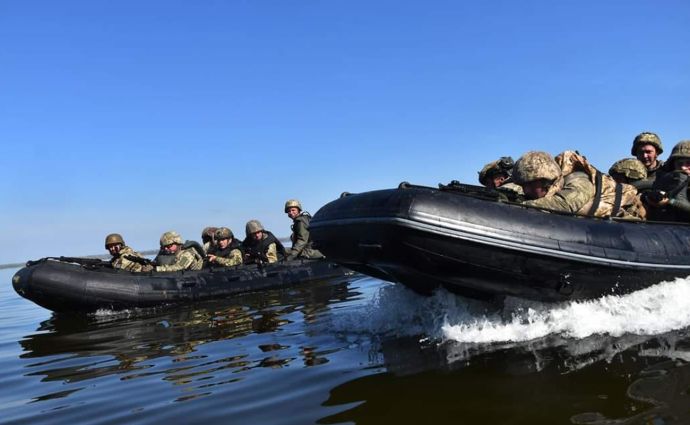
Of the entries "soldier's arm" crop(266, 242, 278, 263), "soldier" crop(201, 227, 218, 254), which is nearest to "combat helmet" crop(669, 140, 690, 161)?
"soldier's arm" crop(266, 242, 278, 263)

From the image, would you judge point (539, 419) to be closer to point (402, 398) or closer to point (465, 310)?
point (402, 398)

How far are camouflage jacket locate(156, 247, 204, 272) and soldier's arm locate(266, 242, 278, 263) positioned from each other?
139cm

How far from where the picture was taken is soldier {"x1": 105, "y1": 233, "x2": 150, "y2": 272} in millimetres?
10852

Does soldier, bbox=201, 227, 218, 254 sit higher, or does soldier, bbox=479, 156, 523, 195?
soldier, bbox=201, 227, 218, 254

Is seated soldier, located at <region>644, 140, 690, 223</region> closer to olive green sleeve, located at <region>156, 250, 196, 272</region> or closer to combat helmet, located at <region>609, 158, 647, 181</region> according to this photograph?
combat helmet, located at <region>609, 158, 647, 181</region>

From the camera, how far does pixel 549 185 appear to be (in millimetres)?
5387

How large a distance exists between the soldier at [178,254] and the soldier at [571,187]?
7.39 meters

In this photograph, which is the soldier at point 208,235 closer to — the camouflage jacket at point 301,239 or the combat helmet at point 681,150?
the camouflage jacket at point 301,239

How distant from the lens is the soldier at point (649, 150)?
7.06 meters

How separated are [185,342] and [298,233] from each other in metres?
6.57

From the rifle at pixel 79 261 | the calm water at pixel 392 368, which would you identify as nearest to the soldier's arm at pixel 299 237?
the rifle at pixel 79 261

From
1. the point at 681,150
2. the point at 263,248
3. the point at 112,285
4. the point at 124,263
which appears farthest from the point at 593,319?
the point at 124,263

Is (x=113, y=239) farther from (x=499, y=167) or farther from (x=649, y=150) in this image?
(x=649, y=150)

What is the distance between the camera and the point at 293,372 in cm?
428
